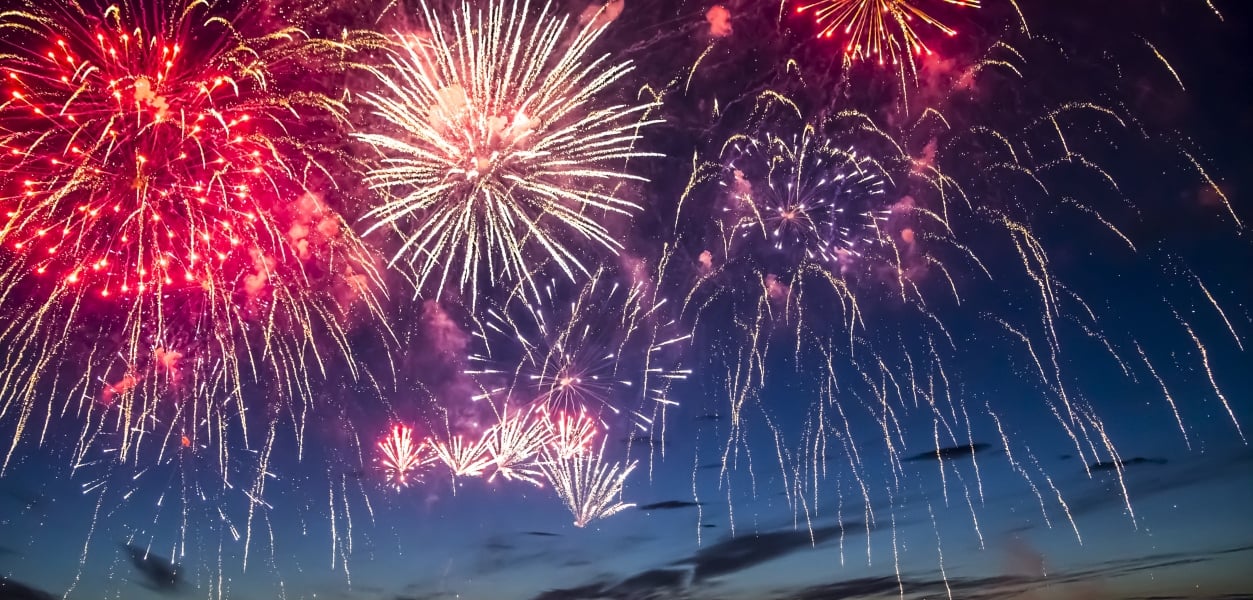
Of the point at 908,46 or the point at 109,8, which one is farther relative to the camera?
the point at 908,46

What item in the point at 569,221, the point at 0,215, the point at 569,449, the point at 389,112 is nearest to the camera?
the point at 0,215

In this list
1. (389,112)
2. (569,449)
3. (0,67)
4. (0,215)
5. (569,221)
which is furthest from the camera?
(569,449)

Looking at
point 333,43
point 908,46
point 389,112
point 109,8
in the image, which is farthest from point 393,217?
point 908,46

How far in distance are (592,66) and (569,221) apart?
3.30 meters

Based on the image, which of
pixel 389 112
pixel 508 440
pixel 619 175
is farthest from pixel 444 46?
pixel 508 440

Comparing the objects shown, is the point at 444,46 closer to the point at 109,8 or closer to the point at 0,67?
the point at 109,8

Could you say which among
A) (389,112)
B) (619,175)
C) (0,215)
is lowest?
(0,215)

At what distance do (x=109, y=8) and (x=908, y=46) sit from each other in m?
14.4

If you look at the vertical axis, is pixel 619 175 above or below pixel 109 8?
below

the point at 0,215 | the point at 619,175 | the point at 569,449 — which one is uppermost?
the point at 619,175

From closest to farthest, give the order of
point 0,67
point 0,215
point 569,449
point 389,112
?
point 0,67, point 0,215, point 389,112, point 569,449

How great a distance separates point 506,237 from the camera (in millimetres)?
18453

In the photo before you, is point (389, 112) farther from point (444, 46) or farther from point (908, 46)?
point (908, 46)

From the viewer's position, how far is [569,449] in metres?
22.0
